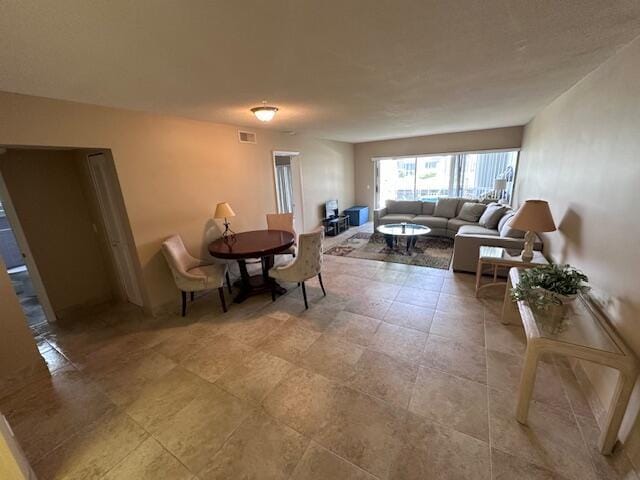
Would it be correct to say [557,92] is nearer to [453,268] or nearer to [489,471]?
[453,268]

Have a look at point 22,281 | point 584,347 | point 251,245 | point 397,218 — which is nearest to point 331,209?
point 397,218

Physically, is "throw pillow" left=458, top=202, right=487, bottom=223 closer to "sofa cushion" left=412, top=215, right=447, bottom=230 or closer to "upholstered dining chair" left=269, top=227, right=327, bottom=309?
"sofa cushion" left=412, top=215, right=447, bottom=230

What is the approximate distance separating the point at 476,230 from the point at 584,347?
372 centimetres

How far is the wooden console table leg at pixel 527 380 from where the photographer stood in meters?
1.57

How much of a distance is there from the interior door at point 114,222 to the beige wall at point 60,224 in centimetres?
36

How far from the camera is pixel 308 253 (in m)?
3.16

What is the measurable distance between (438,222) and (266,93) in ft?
15.4

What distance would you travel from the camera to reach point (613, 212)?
69.2 inches

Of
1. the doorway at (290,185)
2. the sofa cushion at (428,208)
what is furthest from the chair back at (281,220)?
the sofa cushion at (428,208)

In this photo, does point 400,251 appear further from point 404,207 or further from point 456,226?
point 404,207

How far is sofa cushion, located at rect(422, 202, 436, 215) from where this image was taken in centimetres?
637

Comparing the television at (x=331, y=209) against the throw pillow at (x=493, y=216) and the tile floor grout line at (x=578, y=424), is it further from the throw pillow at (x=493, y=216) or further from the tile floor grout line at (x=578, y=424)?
the tile floor grout line at (x=578, y=424)

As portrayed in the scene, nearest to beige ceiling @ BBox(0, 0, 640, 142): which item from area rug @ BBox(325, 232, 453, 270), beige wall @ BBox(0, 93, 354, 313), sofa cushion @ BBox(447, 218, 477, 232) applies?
beige wall @ BBox(0, 93, 354, 313)

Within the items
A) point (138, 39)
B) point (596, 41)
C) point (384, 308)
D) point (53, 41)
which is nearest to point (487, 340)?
point (384, 308)
